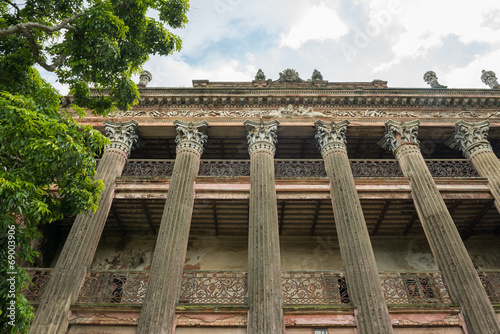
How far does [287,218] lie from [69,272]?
6962mm

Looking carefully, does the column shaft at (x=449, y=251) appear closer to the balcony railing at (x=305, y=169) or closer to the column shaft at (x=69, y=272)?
the balcony railing at (x=305, y=169)

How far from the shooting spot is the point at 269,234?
29.4 feet

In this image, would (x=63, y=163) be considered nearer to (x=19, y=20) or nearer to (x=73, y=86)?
(x=73, y=86)

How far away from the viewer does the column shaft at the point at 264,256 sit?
7.45 m

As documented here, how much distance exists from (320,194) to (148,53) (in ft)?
20.3

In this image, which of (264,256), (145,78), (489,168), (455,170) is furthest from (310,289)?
(145,78)

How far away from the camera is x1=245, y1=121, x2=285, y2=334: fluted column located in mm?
7488

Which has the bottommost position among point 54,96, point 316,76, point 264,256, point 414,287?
point 414,287

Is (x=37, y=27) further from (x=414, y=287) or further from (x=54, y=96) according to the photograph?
(x=414, y=287)

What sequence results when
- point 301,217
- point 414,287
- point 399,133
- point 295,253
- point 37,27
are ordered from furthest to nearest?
1. point 295,253
2. point 301,217
3. point 399,133
4. point 414,287
5. point 37,27

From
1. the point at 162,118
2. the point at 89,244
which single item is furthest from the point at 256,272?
the point at 162,118

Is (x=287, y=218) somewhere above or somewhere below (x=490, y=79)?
below

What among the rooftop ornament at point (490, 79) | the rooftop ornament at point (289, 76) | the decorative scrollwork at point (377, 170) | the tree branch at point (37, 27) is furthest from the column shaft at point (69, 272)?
the rooftop ornament at point (490, 79)

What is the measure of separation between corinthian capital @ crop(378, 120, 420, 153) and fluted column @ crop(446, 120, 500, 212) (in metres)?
1.60
